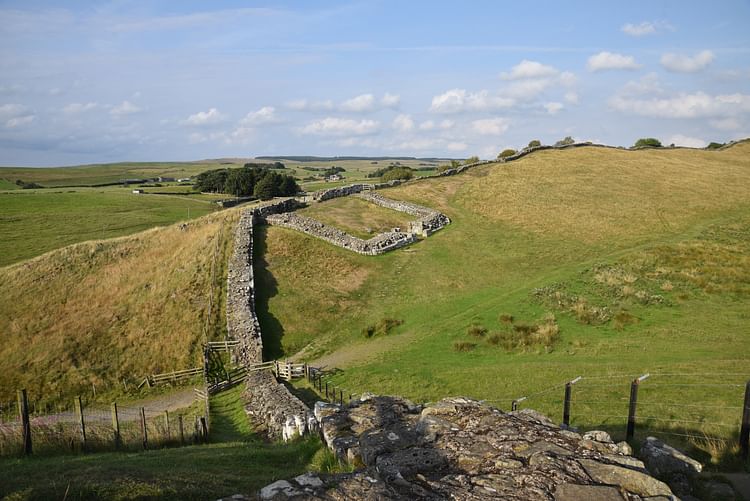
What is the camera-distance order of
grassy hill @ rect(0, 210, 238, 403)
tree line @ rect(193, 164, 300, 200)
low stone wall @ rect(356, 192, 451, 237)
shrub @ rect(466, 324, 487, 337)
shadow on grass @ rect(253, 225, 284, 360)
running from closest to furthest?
grassy hill @ rect(0, 210, 238, 403), shrub @ rect(466, 324, 487, 337), shadow on grass @ rect(253, 225, 284, 360), low stone wall @ rect(356, 192, 451, 237), tree line @ rect(193, 164, 300, 200)

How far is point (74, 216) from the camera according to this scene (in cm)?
6925

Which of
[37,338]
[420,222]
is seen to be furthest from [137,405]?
[420,222]

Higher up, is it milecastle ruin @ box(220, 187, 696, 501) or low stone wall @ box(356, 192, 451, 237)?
low stone wall @ box(356, 192, 451, 237)

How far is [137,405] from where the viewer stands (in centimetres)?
2206

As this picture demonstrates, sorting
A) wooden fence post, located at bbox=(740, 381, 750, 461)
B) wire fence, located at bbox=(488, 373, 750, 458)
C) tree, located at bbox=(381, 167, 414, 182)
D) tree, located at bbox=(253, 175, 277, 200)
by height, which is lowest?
wire fence, located at bbox=(488, 373, 750, 458)

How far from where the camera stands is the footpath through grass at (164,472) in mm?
7527

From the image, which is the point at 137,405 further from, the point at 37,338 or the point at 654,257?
the point at 654,257

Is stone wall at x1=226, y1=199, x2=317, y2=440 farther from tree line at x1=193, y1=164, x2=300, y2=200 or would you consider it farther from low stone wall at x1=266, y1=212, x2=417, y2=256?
tree line at x1=193, y1=164, x2=300, y2=200

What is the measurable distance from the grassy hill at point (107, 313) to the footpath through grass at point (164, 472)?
13545 mm

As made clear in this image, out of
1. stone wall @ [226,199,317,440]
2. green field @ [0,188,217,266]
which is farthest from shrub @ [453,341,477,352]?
green field @ [0,188,217,266]

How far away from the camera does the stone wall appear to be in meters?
15.9

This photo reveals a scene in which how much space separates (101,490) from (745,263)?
40193mm

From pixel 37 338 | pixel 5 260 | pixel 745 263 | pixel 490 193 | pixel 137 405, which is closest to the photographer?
pixel 137 405

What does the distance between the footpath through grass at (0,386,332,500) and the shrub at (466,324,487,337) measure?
1422 centimetres
